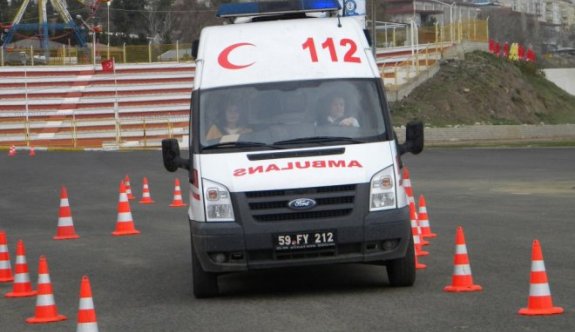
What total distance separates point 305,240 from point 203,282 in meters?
1.16

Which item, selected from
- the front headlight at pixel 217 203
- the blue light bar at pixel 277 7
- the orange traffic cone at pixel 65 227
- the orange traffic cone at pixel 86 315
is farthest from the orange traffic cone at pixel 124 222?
the orange traffic cone at pixel 86 315

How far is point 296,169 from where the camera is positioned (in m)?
11.4

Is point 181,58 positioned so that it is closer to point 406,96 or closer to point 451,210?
point 406,96

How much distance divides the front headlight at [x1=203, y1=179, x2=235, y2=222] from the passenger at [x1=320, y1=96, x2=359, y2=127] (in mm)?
1316

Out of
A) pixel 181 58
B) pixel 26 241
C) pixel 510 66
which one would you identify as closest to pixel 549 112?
pixel 510 66

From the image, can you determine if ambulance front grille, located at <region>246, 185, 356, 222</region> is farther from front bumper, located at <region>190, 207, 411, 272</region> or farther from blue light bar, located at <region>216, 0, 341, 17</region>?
blue light bar, located at <region>216, 0, 341, 17</region>

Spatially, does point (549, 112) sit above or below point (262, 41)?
below

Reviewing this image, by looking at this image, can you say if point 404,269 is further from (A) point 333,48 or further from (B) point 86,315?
(B) point 86,315

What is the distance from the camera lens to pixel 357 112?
12.2m

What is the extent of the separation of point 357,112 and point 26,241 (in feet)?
26.7

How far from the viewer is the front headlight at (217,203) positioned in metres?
11.4

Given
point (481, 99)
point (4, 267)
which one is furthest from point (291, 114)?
point (481, 99)

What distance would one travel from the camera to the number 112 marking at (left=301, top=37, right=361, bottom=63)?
12.5 m

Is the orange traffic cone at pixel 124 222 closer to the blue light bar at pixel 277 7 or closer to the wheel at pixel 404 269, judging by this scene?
the blue light bar at pixel 277 7
